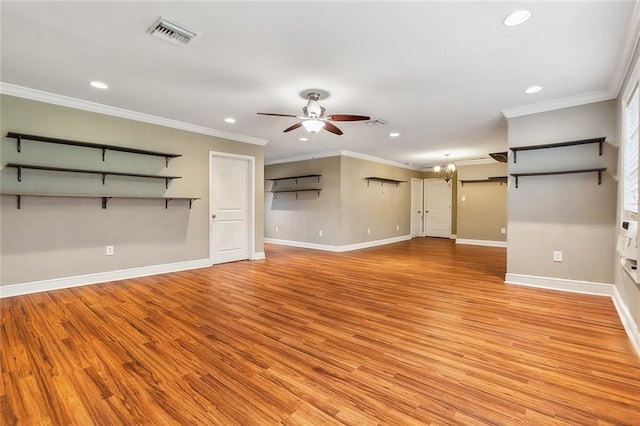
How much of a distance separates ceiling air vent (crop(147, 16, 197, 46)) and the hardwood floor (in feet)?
8.07

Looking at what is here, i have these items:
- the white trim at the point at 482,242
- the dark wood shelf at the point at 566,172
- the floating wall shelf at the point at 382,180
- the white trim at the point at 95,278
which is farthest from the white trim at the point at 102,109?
the white trim at the point at 482,242

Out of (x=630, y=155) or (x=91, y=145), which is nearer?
(x=630, y=155)

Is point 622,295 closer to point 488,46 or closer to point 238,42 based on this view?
point 488,46

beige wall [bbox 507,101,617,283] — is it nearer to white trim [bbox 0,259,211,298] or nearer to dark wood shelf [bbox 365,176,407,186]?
dark wood shelf [bbox 365,176,407,186]

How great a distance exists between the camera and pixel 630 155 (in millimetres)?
2998

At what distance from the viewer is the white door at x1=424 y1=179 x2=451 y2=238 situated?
9.87 m

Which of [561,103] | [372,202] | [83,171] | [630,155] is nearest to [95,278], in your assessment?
[83,171]

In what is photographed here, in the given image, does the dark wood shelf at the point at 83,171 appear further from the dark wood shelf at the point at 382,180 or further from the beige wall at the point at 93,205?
the dark wood shelf at the point at 382,180

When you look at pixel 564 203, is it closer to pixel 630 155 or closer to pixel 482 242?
pixel 630 155

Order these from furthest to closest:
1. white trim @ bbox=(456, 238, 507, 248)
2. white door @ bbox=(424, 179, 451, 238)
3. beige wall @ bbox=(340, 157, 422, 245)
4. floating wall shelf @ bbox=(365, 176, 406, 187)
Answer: white door @ bbox=(424, 179, 451, 238), white trim @ bbox=(456, 238, 507, 248), floating wall shelf @ bbox=(365, 176, 406, 187), beige wall @ bbox=(340, 157, 422, 245)

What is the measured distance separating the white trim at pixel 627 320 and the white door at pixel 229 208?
5.40m

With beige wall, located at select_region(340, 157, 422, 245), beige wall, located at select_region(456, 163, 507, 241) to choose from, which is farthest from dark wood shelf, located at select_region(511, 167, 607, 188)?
beige wall, located at select_region(456, 163, 507, 241)

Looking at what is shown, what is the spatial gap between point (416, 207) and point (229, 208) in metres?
6.63

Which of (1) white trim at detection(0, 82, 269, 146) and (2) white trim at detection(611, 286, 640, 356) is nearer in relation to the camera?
(2) white trim at detection(611, 286, 640, 356)
